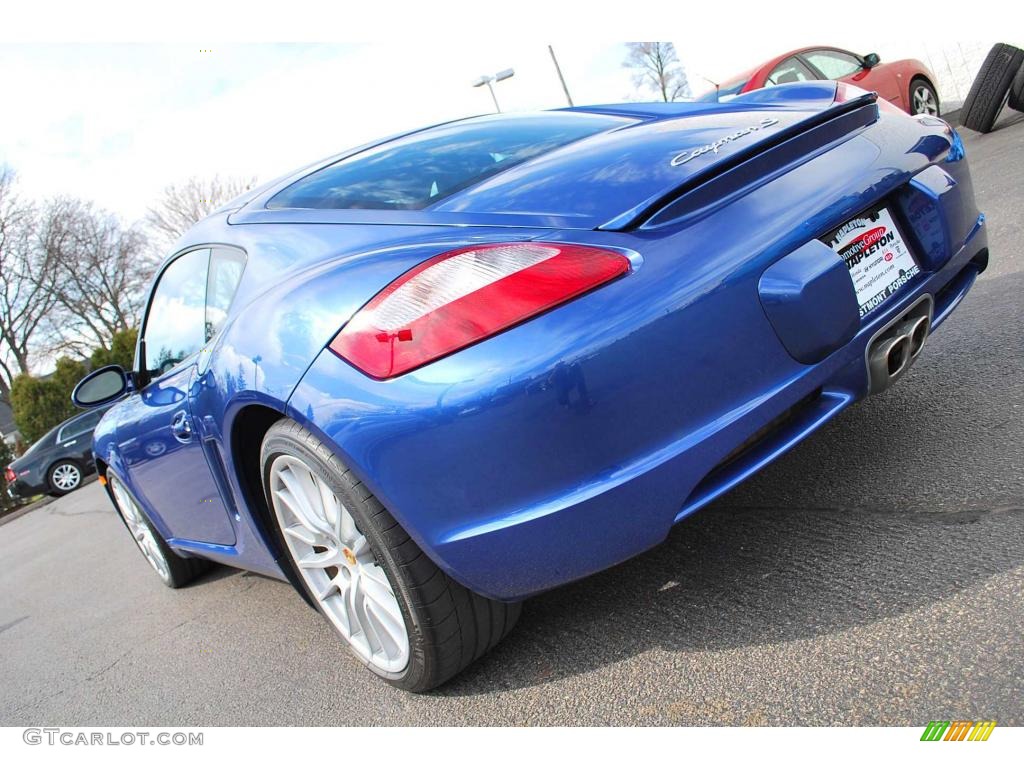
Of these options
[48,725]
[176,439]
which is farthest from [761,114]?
[48,725]

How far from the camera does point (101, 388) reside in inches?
144

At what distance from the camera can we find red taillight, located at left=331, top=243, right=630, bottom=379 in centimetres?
177

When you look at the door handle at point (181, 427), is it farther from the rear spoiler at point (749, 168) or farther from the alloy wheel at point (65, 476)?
the alloy wheel at point (65, 476)

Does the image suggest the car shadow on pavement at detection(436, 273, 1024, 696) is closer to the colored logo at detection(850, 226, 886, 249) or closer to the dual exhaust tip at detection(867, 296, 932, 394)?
the dual exhaust tip at detection(867, 296, 932, 394)

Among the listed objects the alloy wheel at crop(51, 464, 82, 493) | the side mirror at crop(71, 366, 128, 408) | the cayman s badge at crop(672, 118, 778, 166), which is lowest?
the alloy wheel at crop(51, 464, 82, 493)

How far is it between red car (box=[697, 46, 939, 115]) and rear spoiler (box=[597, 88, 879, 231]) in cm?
729

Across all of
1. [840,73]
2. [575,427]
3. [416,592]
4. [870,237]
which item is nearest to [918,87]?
[840,73]

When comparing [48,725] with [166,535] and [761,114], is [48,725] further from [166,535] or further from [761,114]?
[761,114]

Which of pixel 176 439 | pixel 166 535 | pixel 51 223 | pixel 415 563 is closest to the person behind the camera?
pixel 415 563

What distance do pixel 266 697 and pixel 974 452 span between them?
2.16 metres

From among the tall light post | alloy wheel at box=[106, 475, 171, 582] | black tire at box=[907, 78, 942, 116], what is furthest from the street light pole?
alloy wheel at box=[106, 475, 171, 582]

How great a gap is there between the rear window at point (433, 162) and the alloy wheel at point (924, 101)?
859 centimetres
